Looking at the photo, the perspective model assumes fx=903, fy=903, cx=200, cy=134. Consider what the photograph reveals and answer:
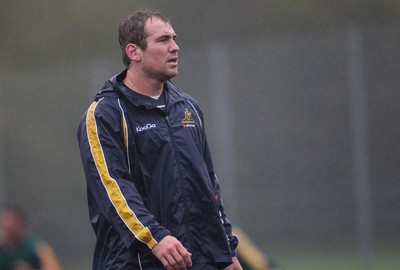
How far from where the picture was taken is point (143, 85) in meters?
3.66

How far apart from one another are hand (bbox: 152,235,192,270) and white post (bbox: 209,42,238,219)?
3.57 metres

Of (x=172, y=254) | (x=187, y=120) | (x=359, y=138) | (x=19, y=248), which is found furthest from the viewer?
(x=19, y=248)

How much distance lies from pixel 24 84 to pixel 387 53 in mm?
2938

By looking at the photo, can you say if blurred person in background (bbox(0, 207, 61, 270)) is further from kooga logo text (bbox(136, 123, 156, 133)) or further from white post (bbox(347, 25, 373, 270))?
kooga logo text (bbox(136, 123, 156, 133))

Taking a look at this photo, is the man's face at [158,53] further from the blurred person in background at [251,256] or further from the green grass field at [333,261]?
the green grass field at [333,261]

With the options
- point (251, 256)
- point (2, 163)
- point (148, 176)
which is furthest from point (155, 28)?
point (2, 163)

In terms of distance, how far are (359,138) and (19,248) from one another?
2658 millimetres

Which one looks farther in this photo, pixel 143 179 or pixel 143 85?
pixel 143 85

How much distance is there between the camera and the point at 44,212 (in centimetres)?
739

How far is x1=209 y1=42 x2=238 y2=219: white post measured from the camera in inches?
268

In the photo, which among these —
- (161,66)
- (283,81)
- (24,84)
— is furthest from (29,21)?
(161,66)

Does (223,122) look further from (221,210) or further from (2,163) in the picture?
(221,210)

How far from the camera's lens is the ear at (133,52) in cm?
369

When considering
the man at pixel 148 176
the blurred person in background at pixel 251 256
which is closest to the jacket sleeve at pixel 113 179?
the man at pixel 148 176
